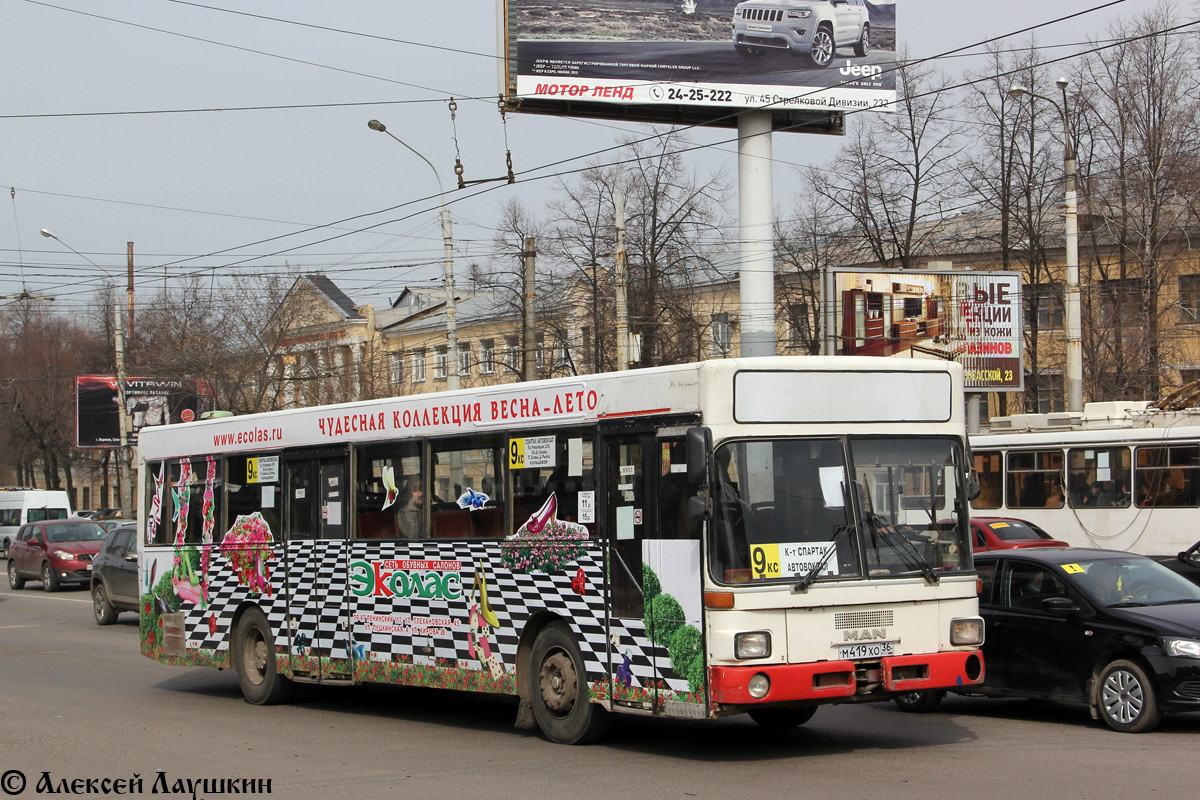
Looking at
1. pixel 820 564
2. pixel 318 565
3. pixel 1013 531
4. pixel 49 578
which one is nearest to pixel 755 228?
pixel 1013 531

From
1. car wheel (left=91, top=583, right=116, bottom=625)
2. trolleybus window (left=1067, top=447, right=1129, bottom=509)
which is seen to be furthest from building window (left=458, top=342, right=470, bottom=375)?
trolleybus window (left=1067, top=447, right=1129, bottom=509)

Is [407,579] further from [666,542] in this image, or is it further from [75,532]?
[75,532]

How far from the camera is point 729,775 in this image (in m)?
9.00

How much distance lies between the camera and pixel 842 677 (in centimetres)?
920

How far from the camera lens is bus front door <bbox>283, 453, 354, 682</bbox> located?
41.7 ft

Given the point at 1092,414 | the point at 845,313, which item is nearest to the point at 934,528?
the point at 1092,414

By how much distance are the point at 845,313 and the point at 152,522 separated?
2367cm

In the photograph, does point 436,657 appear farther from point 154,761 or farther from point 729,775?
point 729,775

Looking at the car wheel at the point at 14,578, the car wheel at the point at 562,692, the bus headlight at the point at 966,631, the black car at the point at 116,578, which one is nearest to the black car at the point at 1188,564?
the bus headlight at the point at 966,631

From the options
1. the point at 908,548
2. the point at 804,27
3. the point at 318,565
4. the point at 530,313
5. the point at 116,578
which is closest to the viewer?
the point at 908,548

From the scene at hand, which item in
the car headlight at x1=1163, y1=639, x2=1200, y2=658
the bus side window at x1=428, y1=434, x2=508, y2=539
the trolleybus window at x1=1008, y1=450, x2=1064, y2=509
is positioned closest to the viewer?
the car headlight at x1=1163, y1=639, x2=1200, y2=658

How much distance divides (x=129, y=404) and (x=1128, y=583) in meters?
47.6

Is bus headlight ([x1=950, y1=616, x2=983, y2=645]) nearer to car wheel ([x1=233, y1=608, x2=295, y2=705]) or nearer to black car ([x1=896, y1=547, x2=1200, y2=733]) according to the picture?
black car ([x1=896, y1=547, x2=1200, y2=733])

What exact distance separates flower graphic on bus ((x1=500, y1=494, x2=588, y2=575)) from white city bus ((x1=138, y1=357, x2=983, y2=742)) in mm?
19
